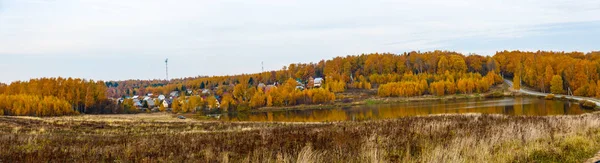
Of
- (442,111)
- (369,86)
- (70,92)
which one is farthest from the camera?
(369,86)

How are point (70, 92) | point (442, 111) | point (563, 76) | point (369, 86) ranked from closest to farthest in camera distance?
point (442, 111), point (70, 92), point (563, 76), point (369, 86)

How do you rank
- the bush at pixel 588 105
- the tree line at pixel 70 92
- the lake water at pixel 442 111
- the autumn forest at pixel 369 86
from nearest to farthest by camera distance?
the lake water at pixel 442 111, the bush at pixel 588 105, the autumn forest at pixel 369 86, the tree line at pixel 70 92

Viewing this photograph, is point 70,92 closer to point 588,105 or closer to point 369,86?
point 369,86

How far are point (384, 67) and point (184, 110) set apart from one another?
3803 inches

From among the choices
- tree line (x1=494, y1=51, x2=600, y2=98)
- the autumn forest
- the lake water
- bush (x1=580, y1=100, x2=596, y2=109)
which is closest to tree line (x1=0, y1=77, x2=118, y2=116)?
the autumn forest

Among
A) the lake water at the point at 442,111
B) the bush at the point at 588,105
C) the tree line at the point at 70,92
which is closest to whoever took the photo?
the lake water at the point at 442,111

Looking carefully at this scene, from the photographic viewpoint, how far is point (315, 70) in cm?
19225

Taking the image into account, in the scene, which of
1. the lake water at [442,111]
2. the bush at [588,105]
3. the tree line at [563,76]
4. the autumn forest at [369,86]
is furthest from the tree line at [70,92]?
the tree line at [563,76]

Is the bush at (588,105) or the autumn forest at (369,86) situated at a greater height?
the autumn forest at (369,86)

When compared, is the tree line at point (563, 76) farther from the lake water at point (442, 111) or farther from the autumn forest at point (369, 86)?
the lake water at point (442, 111)

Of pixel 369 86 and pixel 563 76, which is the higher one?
pixel 563 76

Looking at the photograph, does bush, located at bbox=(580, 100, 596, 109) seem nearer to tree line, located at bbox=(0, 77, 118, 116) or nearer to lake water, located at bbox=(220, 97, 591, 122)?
lake water, located at bbox=(220, 97, 591, 122)

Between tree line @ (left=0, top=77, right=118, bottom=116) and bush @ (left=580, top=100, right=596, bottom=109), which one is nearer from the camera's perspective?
bush @ (left=580, top=100, right=596, bottom=109)

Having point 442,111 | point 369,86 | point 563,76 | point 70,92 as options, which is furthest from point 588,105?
point 70,92
